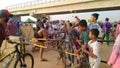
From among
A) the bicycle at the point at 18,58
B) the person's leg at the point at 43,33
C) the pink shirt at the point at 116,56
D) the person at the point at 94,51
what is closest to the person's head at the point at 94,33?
the person at the point at 94,51

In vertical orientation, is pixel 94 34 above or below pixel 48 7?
above

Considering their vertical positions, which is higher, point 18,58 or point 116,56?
point 116,56

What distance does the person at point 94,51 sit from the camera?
18.4ft

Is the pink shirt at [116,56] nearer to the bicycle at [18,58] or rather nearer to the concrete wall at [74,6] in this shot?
the bicycle at [18,58]

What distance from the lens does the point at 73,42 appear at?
676 cm

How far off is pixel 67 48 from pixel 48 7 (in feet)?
161

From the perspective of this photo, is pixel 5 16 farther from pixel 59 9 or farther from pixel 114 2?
pixel 59 9

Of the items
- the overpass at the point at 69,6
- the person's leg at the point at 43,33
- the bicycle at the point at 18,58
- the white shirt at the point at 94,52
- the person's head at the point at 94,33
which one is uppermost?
the person's head at the point at 94,33

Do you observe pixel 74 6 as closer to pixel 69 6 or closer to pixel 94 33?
pixel 69 6

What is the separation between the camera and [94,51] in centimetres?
564

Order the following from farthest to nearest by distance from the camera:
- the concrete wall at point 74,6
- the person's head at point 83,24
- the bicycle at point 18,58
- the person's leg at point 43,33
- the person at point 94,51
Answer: the concrete wall at point 74,6
the person's leg at point 43,33
the bicycle at point 18,58
the person's head at point 83,24
the person at point 94,51


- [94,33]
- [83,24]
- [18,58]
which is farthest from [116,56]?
[18,58]

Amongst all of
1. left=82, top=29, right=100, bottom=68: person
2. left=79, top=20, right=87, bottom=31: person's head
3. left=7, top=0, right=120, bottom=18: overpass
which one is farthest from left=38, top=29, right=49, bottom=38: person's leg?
left=7, top=0, right=120, bottom=18: overpass

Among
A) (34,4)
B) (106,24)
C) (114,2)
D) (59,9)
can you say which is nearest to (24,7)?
(34,4)
